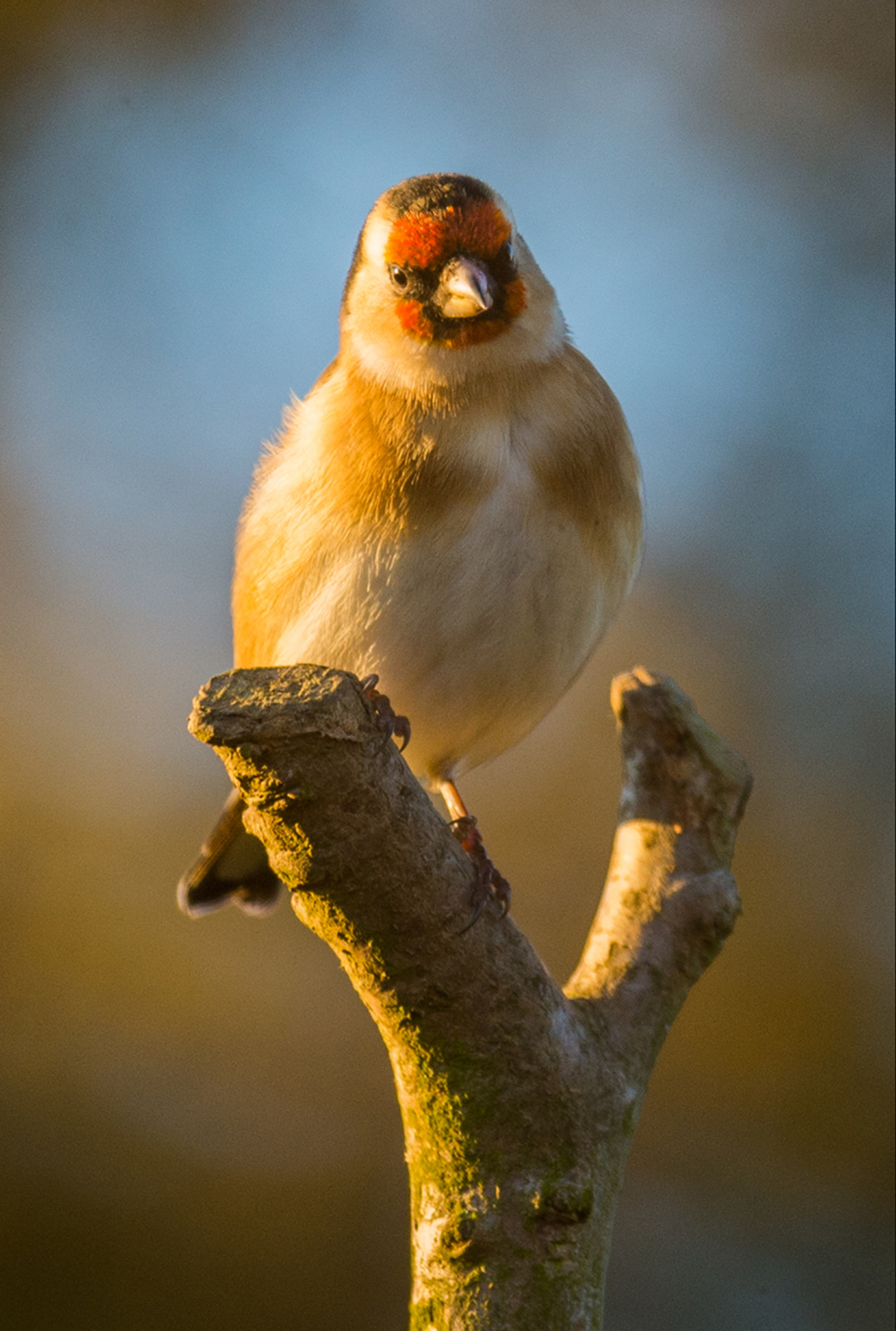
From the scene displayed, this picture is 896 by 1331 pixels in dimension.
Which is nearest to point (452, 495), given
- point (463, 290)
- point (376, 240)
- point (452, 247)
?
point (463, 290)

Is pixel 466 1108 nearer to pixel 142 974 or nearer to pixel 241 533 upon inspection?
pixel 241 533

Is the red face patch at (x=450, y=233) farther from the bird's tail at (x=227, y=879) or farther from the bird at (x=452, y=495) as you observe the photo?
the bird's tail at (x=227, y=879)

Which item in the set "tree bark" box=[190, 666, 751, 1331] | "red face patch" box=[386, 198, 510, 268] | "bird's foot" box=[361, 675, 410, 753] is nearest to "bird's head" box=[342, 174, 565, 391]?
"red face patch" box=[386, 198, 510, 268]

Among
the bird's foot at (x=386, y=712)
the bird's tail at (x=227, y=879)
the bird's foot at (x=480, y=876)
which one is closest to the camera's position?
the bird's foot at (x=480, y=876)

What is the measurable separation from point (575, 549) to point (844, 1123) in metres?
3.26

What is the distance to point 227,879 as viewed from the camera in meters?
3.37

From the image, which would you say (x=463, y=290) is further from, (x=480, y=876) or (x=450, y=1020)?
(x=450, y=1020)

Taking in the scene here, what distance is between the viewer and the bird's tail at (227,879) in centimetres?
335

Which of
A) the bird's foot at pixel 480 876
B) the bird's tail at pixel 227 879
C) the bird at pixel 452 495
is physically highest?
the bird at pixel 452 495

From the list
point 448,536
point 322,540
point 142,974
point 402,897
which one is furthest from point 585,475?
point 142,974

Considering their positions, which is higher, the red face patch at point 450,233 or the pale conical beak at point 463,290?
the red face patch at point 450,233

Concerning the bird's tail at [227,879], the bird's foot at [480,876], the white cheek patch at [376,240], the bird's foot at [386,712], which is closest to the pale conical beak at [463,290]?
the white cheek patch at [376,240]

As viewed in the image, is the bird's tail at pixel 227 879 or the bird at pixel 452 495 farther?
the bird's tail at pixel 227 879

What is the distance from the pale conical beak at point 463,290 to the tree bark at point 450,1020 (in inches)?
41.6
